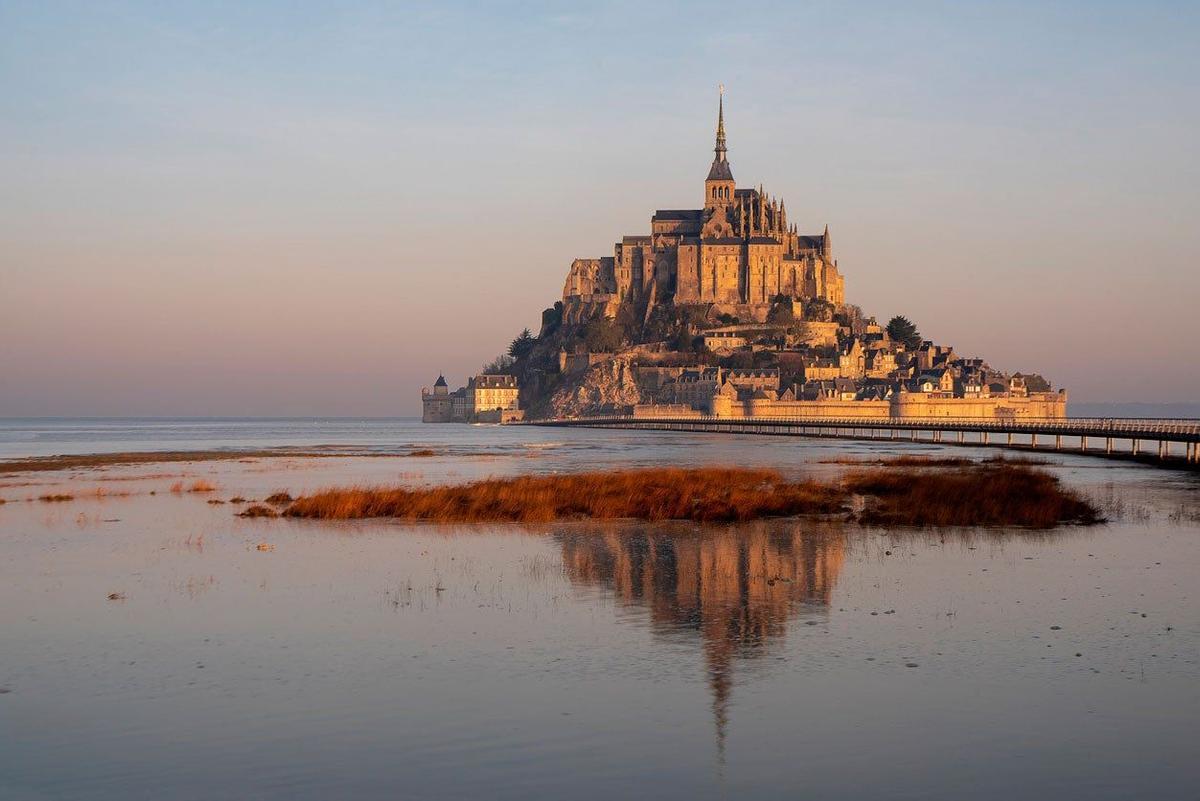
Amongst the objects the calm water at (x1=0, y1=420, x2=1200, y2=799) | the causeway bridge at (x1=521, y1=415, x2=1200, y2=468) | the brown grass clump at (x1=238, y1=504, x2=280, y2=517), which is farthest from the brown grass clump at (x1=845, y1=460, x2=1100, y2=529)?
the causeway bridge at (x1=521, y1=415, x2=1200, y2=468)

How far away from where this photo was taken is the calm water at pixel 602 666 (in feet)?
47.6

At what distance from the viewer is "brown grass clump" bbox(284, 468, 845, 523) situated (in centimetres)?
4059

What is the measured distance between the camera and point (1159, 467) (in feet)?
249

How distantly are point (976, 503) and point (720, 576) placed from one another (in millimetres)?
16807

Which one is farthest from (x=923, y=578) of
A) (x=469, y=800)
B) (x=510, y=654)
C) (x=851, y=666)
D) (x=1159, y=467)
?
(x=1159, y=467)

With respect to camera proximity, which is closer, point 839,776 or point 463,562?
point 839,776

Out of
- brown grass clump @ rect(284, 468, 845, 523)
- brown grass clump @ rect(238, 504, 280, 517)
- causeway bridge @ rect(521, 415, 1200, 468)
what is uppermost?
causeway bridge @ rect(521, 415, 1200, 468)

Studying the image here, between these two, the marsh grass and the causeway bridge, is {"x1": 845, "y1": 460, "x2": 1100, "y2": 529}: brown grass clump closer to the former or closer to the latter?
the marsh grass

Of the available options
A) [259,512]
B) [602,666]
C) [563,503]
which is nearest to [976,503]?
[563,503]

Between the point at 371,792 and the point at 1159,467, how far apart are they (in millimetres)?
70610

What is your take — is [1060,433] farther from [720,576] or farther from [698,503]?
[720,576]

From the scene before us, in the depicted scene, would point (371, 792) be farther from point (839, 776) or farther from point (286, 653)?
point (286, 653)

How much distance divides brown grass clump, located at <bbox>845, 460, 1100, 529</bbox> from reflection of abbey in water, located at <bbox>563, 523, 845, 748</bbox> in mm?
4616

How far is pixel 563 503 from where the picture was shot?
42656mm
